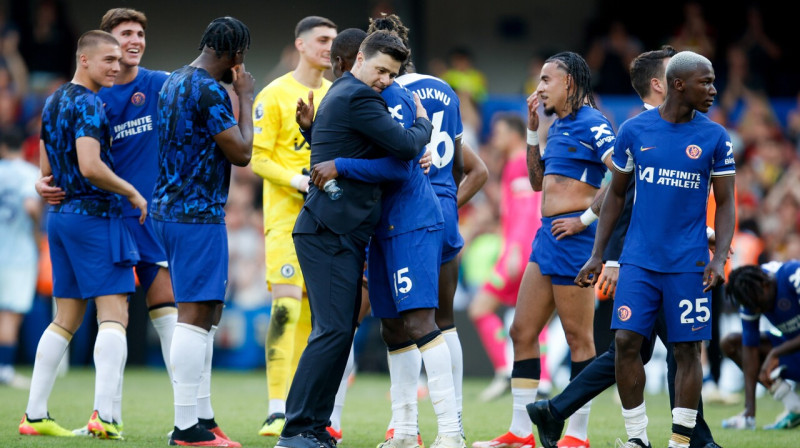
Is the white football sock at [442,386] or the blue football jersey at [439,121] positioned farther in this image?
the blue football jersey at [439,121]

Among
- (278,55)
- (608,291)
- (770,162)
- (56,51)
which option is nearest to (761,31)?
(770,162)

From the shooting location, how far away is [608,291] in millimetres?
6430

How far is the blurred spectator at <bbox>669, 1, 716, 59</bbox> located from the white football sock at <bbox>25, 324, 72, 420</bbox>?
13.0 metres

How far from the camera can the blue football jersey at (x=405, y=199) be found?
6121 millimetres

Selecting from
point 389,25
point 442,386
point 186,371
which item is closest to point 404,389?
point 442,386

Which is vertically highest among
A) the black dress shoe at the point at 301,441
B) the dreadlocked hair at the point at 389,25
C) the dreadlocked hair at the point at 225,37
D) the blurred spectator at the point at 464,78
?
the blurred spectator at the point at 464,78

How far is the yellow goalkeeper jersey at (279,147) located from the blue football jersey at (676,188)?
2719mm

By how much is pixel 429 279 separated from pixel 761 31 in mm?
14433

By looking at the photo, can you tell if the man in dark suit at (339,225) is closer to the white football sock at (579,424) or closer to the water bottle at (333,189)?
the water bottle at (333,189)

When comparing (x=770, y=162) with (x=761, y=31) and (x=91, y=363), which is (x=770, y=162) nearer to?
(x=761, y=31)

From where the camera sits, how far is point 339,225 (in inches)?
233

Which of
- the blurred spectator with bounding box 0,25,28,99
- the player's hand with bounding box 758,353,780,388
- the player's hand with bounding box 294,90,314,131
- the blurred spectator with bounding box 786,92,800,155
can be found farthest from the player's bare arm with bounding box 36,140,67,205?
the blurred spectator with bounding box 786,92,800,155

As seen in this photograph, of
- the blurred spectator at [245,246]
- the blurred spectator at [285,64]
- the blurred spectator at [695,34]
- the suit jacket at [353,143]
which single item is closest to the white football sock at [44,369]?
the suit jacket at [353,143]

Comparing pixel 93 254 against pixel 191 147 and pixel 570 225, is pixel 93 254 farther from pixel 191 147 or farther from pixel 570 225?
pixel 570 225
